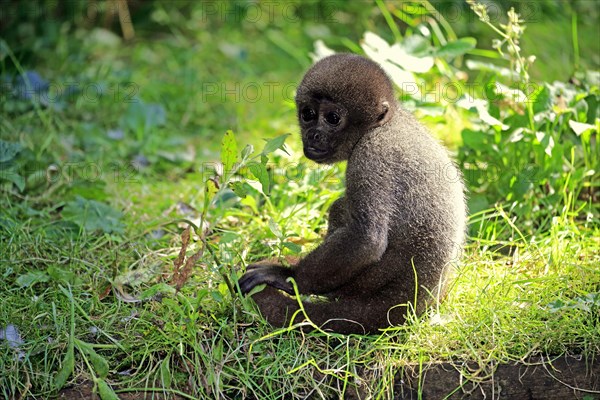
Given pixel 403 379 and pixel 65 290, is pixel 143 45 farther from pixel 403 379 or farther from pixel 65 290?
pixel 403 379

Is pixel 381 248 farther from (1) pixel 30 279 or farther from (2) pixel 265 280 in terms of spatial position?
(1) pixel 30 279

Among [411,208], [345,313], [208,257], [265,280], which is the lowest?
[208,257]

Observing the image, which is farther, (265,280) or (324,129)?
(324,129)

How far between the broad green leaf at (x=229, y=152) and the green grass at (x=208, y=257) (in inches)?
14.8

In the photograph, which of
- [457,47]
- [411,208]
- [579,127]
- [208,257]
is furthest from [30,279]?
[579,127]

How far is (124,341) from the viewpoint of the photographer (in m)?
3.59

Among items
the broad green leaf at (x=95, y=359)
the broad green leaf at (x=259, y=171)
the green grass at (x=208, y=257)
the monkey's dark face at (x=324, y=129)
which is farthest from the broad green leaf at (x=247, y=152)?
the broad green leaf at (x=95, y=359)

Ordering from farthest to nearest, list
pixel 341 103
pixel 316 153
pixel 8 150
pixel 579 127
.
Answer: pixel 8 150 < pixel 579 127 < pixel 316 153 < pixel 341 103

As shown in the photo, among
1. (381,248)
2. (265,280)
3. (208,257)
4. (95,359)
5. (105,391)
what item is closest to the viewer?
(105,391)

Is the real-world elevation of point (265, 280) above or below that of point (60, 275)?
above

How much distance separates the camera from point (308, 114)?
4.04 m

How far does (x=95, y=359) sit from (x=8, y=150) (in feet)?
7.13

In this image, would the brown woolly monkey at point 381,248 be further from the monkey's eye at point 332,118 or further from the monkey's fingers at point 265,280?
the monkey's eye at point 332,118

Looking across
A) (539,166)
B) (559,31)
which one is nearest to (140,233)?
(539,166)
